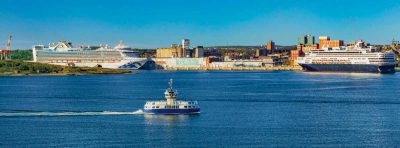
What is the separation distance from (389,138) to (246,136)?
4.47 meters

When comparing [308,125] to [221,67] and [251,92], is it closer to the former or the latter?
[251,92]

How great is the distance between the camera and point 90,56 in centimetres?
10969

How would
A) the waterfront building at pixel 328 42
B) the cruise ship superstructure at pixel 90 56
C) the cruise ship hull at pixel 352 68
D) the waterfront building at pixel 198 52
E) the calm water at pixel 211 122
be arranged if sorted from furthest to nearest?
1. the waterfront building at pixel 198 52
2. the waterfront building at pixel 328 42
3. the cruise ship superstructure at pixel 90 56
4. the cruise ship hull at pixel 352 68
5. the calm water at pixel 211 122

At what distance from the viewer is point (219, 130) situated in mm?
27375

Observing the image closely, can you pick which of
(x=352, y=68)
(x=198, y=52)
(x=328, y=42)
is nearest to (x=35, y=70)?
(x=352, y=68)

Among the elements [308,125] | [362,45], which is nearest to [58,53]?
[362,45]

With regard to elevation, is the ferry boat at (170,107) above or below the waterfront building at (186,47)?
below

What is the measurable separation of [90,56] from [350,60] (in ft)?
122

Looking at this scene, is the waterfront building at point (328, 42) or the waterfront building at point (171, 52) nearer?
the waterfront building at point (328, 42)

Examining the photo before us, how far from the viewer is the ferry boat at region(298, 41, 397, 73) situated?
286ft

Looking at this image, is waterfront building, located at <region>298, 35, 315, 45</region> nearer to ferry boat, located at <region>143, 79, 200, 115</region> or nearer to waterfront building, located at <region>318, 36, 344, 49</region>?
waterfront building, located at <region>318, 36, 344, 49</region>

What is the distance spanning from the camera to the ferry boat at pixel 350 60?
286 ft

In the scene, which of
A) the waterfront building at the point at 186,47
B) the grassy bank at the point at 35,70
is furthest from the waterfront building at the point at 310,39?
the grassy bank at the point at 35,70

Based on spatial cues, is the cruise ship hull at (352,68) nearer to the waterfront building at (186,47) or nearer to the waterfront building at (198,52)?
the waterfront building at (186,47)
